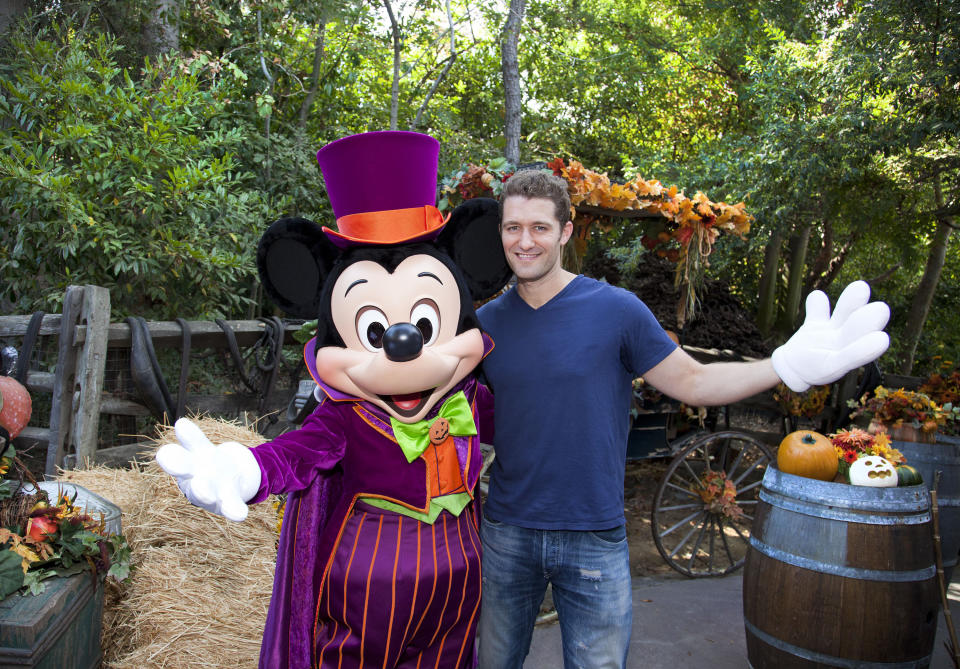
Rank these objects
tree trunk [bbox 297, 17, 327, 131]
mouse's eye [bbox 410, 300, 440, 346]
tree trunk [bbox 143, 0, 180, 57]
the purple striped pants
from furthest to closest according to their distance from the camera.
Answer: tree trunk [bbox 297, 17, 327, 131]
tree trunk [bbox 143, 0, 180, 57]
mouse's eye [bbox 410, 300, 440, 346]
the purple striped pants

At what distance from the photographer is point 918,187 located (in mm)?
7641

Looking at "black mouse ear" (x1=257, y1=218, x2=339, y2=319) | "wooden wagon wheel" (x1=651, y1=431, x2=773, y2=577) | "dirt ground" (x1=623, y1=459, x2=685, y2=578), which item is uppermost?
"black mouse ear" (x1=257, y1=218, x2=339, y2=319)

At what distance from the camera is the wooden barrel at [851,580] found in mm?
2621

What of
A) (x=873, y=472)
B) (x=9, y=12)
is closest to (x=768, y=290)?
(x=873, y=472)

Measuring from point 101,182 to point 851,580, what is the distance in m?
4.92

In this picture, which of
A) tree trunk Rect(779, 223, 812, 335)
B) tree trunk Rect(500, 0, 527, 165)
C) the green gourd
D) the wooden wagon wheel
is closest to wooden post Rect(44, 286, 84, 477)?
tree trunk Rect(500, 0, 527, 165)

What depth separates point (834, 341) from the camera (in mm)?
1802

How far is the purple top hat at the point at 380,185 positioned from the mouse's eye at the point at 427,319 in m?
0.19

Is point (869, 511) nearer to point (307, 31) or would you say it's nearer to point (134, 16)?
point (134, 16)

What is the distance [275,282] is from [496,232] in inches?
27.4

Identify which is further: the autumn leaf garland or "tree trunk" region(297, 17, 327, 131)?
"tree trunk" region(297, 17, 327, 131)

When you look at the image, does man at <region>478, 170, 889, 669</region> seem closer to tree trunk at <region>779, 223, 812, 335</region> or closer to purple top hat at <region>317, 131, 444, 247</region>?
purple top hat at <region>317, 131, 444, 247</region>

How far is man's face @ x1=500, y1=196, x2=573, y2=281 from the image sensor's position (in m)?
2.12

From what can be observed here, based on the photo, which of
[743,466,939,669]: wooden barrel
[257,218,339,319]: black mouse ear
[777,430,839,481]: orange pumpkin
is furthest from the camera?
[777,430,839,481]: orange pumpkin
